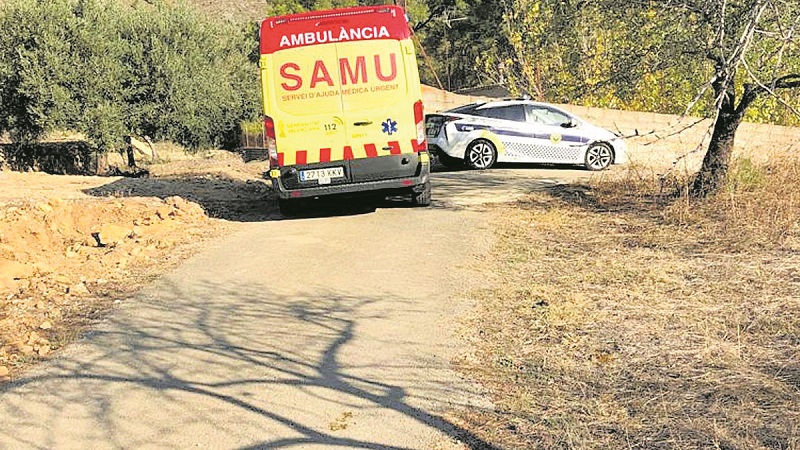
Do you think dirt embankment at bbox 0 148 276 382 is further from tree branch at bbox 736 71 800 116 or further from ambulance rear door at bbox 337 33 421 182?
tree branch at bbox 736 71 800 116

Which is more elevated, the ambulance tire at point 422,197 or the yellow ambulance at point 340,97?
the yellow ambulance at point 340,97

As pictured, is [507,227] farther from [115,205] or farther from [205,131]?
[205,131]

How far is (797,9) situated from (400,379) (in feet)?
19.5

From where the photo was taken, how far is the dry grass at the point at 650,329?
4.28 m

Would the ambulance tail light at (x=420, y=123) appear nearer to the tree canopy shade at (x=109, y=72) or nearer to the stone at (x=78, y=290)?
the stone at (x=78, y=290)

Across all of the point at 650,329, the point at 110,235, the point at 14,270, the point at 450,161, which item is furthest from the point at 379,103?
the point at 450,161

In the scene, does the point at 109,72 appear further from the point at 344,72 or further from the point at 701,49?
the point at 701,49

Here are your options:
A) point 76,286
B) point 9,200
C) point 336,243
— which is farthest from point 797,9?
point 9,200

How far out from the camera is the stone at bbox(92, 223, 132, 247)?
925 cm

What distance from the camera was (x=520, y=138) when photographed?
55.8 feet

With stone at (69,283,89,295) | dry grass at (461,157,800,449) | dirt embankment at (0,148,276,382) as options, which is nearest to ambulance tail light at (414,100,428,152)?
dry grass at (461,157,800,449)

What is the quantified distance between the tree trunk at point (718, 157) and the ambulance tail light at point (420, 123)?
3.65m

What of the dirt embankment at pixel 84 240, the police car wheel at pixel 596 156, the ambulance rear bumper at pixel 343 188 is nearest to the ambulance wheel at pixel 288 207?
the dirt embankment at pixel 84 240

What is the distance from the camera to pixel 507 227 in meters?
10.1
